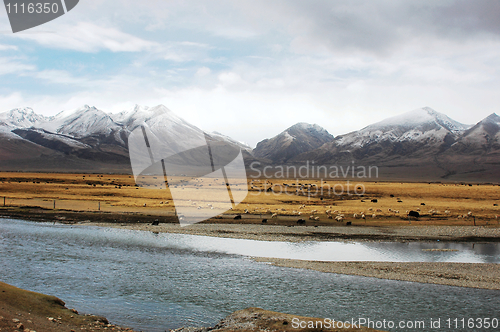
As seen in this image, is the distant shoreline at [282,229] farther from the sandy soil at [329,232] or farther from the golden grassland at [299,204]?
the golden grassland at [299,204]

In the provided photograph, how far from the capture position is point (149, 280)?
18.4 meters

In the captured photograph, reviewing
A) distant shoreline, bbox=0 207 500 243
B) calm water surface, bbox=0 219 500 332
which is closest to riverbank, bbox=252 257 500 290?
calm water surface, bbox=0 219 500 332

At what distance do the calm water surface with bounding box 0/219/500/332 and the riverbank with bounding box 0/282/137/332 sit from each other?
1.47 meters

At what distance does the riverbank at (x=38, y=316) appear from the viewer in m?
10.1

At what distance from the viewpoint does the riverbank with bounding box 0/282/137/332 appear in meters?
10.1

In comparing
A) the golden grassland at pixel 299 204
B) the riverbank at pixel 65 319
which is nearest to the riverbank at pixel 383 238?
the golden grassland at pixel 299 204

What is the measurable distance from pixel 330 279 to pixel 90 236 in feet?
67.4

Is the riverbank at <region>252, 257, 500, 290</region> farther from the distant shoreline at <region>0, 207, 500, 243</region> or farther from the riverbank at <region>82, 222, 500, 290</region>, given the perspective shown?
the distant shoreline at <region>0, 207, 500, 243</region>

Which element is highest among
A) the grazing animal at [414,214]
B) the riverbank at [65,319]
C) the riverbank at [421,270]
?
the riverbank at [65,319]

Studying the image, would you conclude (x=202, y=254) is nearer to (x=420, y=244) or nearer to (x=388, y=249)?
(x=388, y=249)

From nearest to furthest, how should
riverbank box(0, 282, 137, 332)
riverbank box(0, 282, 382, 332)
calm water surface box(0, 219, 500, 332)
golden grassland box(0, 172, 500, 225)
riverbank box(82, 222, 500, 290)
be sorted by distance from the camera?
riverbank box(0, 282, 137, 332) → riverbank box(0, 282, 382, 332) → calm water surface box(0, 219, 500, 332) → riverbank box(82, 222, 500, 290) → golden grassland box(0, 172, 500, 225)

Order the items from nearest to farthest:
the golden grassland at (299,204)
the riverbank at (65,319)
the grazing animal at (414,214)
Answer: the riverbank at (65,319), the golden grassland at (299,204), the grazing animal at (414,214)

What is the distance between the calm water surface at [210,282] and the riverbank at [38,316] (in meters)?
1.47

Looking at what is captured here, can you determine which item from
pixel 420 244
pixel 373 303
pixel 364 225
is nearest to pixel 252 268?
pixel 373 303
